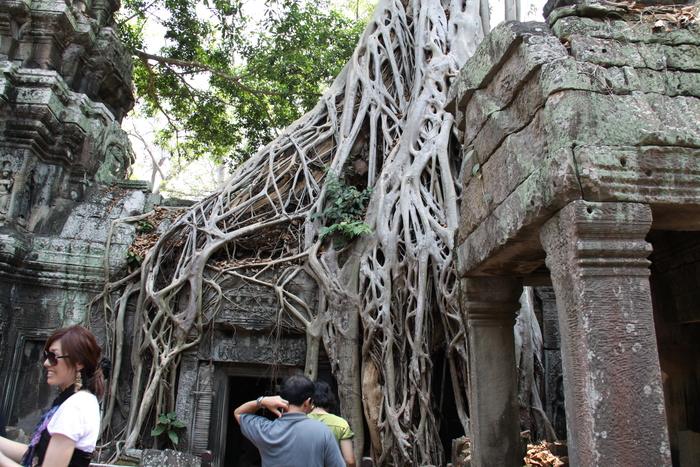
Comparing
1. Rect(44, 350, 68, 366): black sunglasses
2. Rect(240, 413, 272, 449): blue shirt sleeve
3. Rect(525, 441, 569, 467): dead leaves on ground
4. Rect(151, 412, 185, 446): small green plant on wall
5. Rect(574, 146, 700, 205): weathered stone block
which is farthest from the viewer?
Rect(151, 412, 185, 446): small green plant on wall

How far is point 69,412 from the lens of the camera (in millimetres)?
1649

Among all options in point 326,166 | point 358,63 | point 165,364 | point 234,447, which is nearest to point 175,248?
point 165,364

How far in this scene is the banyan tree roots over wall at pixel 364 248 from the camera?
444cm

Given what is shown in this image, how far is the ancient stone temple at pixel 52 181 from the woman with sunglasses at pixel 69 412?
387 centimetres

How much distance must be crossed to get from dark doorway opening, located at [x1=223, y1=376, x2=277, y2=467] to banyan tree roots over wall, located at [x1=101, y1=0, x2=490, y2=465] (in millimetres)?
1605

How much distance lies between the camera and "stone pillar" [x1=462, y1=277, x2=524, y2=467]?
2686 millimetres

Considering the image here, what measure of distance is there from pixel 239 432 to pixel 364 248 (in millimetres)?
3297

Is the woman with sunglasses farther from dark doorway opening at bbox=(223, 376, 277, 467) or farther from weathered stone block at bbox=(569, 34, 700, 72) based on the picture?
dark doorway opening at bbox=(223, 376, 277, 467)

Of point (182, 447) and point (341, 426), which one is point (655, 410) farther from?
point (182, 447)

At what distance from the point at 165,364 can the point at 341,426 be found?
2.96m

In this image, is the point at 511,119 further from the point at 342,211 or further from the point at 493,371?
the point at 342,211

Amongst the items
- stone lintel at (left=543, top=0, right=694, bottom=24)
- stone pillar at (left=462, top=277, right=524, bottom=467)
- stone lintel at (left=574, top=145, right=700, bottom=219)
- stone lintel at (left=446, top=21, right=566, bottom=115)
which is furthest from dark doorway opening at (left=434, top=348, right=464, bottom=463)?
stone lintel at (left=543, top=0, right=694, bottom=24)

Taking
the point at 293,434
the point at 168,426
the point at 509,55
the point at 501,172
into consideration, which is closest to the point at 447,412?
the point at 168,426

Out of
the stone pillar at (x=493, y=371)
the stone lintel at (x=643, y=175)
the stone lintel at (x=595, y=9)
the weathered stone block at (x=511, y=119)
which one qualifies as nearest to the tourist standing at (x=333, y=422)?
the stone pillar at (x=493, y=371)
